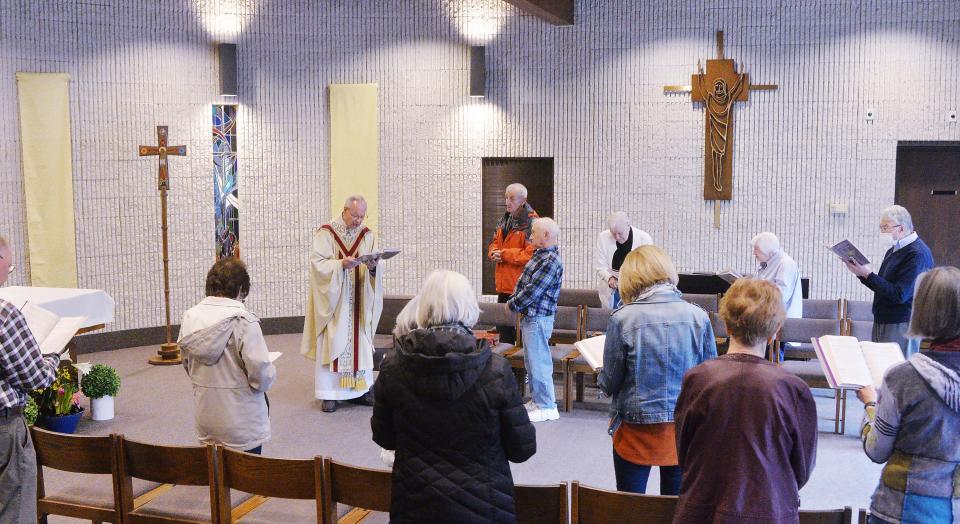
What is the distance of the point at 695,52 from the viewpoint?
365 inches

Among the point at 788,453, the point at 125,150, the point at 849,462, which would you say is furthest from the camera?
the point at 125,150

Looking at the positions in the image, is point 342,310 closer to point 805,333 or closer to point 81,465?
point 81,465

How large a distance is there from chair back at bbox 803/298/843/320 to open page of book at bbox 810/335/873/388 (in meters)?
4.33

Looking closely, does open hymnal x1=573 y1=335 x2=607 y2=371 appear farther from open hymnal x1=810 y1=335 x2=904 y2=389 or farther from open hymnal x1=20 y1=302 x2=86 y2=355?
open hymnal x1=20 y1=302 x2=86 y2=355

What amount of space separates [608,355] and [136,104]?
712 centimetres

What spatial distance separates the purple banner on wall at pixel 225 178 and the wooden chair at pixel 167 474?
6197mm

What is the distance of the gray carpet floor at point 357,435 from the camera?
5.23m

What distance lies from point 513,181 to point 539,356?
390 cm

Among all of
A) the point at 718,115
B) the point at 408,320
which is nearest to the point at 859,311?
the point at 718,115

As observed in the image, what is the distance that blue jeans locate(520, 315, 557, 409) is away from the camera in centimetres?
621

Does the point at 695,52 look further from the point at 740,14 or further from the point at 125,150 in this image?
the point at 125,150

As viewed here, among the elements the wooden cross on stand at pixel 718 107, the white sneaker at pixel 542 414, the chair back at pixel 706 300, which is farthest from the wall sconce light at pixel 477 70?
the white sneaker at pixel 542 414

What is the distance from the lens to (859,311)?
7.31 m

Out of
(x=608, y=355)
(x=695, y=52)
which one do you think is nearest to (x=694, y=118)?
(x=695, y=52)
